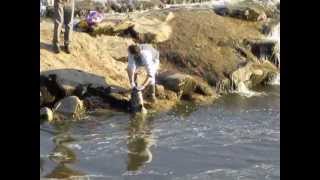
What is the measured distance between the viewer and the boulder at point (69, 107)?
282 inches

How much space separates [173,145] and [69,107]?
1.61 metres

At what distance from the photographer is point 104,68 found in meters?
8.15

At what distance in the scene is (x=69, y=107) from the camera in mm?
7207

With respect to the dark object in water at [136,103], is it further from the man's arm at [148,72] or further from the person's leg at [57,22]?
the person's leg at [57,22]

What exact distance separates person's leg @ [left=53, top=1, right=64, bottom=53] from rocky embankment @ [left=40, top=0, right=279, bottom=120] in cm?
14

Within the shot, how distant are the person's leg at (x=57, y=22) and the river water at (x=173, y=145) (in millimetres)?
1284

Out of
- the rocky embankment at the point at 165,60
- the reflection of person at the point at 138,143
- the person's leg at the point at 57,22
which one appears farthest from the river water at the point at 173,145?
the person's leg at the point at 57,22

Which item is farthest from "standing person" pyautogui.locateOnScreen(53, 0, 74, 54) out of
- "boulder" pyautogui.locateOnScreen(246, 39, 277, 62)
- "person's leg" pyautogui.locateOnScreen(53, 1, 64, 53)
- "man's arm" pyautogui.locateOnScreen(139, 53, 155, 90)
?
"boulder" pyautogui.locateOnScreen(246, 39, 277, 62)

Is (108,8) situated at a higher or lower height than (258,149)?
higher

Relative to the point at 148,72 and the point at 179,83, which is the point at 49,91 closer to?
the point at 148,72

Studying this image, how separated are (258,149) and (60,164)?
2.02 metres

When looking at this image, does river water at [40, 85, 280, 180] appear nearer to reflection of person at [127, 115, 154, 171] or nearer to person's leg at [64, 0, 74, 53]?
reflection of person at [127, 115, 154, 171]

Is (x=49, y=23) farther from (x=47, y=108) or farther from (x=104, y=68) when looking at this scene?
(x=47, y=108)
